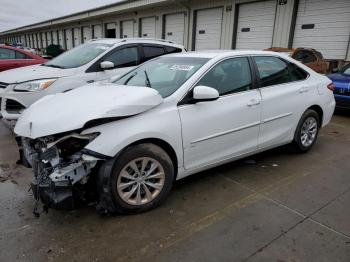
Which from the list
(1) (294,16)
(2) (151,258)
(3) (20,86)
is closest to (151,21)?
(1) (294,16)

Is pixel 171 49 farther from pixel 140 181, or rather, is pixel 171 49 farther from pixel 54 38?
pixel 54 38

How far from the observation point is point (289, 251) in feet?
8.23

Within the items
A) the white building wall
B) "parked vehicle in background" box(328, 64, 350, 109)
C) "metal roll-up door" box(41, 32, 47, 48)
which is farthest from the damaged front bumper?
"metal roll-up door" box(41, 32, 47, 48)

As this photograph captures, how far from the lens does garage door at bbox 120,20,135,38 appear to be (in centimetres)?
2311

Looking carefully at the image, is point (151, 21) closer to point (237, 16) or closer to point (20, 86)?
point (237, 16)

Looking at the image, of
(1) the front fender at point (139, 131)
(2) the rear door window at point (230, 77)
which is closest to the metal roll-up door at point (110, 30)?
(2) the rear door window at point (230, 77)

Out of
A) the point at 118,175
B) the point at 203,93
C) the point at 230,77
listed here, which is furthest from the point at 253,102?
the point at 118,175

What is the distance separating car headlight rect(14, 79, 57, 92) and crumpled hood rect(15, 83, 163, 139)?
2102 mm

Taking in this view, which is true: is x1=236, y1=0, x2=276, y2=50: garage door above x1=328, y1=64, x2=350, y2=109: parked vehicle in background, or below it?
above

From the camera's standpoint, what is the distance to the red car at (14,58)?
28.9ft

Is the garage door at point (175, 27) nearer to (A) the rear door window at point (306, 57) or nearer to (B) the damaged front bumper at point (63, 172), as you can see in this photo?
(A) the rear door window at point (306, 57)

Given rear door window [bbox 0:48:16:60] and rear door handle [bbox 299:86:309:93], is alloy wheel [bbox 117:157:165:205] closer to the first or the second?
rear door handle [bbox 299:86:309:93]

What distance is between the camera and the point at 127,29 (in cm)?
2377

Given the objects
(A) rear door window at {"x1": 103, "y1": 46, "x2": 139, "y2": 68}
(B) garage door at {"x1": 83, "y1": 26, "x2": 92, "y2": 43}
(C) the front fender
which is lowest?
(C) the front fender
